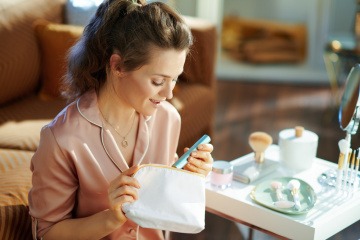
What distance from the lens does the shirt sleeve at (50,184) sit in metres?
1.32

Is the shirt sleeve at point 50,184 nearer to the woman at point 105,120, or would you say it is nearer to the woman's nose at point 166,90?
the woman at point 105,120

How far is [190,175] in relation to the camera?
131 cm

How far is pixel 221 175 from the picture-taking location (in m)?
1.63

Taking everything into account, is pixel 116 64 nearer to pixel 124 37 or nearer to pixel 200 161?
pixel 124 37

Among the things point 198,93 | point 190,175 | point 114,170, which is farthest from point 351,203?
point 198,93

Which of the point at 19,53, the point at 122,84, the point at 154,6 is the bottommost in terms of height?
the point at 19,53

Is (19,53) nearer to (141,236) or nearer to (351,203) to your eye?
(141,236)

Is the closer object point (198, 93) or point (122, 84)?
point (122, 84)

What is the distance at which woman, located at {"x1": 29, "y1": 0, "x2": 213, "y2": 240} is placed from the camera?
Answer: 130cm

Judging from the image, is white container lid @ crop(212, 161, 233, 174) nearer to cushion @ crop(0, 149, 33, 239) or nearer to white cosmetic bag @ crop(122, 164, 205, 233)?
white cosmetic bag @ crop(122, 164, 205, 233)

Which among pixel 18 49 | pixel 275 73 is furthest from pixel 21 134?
pixel 275 73

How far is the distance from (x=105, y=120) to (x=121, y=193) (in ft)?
0.82

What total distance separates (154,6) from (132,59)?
136mm

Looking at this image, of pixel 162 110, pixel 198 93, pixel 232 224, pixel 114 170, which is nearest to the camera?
pixel 114 170
